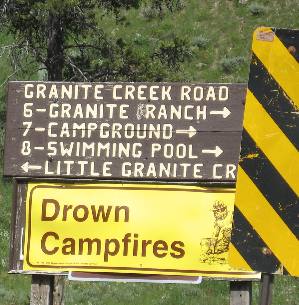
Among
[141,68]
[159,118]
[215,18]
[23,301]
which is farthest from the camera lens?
[215,18]

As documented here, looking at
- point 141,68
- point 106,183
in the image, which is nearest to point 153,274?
point 106,183

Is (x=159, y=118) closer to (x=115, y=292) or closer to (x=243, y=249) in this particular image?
(x=243, y=249)

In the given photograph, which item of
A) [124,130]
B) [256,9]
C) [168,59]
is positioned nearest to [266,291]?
[124,130]

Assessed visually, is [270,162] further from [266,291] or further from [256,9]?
[256,9]

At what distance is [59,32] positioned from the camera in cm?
1271

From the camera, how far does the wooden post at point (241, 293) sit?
21.1 feet

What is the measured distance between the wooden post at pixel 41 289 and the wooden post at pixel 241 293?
1.75 meters

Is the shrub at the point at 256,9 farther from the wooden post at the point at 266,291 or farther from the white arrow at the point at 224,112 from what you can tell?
the wooden post at the point at 266,291

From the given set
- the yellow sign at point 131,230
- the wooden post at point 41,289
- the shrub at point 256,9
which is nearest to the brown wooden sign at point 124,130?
the yellow sign at point 131,230

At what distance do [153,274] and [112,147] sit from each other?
125cm

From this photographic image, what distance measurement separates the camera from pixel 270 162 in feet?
11.0

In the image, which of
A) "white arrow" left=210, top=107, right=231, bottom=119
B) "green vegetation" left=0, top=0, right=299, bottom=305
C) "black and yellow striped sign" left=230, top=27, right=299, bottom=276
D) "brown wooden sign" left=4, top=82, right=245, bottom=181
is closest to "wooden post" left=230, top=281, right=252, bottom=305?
"brown wooden sign" left=4, top=82, right=245, bottom=181

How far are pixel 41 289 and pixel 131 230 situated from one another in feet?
3.52

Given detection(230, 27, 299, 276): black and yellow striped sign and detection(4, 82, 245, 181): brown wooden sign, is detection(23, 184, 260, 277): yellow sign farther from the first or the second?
detection(230, 27, 299, 276): black and yellow striped sign
